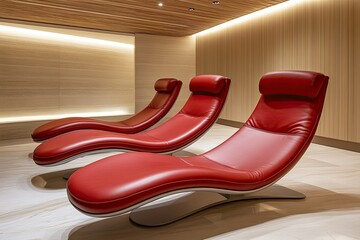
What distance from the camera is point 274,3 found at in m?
4.56

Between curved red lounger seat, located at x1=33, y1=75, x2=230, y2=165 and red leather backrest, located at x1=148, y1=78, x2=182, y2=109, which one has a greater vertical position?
red leather backrest, located at x1=148, y1=78, x2=182, y2=109

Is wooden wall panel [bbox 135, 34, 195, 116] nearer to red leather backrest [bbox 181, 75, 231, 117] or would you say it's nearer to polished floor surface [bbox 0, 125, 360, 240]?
red leather backrest [bbox 181, 75, 231, 117]

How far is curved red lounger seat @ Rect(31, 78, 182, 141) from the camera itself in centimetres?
328

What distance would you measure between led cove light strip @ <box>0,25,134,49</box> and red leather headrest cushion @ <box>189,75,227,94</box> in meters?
2.97

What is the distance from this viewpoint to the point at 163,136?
10.2 feet

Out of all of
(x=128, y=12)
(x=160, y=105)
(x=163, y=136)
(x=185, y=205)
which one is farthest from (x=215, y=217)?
(x=128, y=12)

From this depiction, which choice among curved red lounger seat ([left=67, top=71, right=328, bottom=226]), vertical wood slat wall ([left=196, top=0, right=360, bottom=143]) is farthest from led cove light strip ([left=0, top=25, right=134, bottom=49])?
curved red lounger seat ([left=67, top=71, right=328, bottom=226])

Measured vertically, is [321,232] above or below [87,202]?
below

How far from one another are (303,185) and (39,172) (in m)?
2.24

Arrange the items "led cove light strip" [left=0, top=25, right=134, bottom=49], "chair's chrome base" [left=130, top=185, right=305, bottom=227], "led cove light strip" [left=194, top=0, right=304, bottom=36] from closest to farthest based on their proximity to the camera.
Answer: "chair's chrome base" [left=130, top=185, right=305, bottom=227] < "led cove light strip" [left=194, top=0, right=304, bottom=36] < "led cove light strip" [left=0, top=25, right=134, bottom=49]

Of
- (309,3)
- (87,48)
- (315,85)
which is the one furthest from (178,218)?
(87,48)

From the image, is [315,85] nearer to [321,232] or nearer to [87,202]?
[321,232]

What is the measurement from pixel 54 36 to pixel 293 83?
14.2 ft

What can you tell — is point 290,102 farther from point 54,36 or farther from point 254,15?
point 54,36
